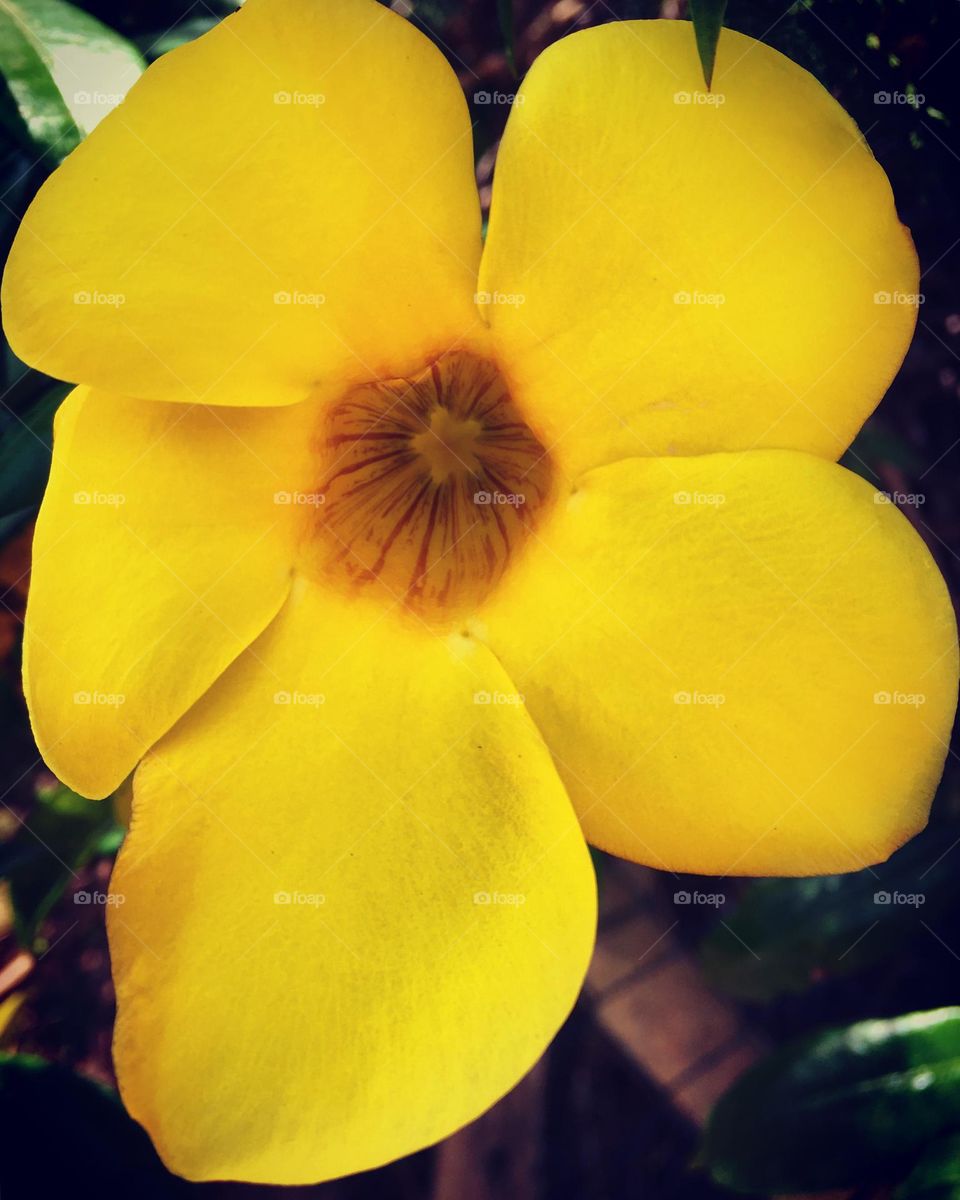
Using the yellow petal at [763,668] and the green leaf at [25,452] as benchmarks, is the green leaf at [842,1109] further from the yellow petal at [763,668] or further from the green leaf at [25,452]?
the green leaf at [25,452]

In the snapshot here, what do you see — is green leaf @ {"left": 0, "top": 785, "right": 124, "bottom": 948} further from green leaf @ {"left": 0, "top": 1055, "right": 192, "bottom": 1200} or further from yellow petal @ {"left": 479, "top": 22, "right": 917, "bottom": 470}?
yellow petal @ {"left": 479, "top": 22, "right": 917, "bottom": 470}

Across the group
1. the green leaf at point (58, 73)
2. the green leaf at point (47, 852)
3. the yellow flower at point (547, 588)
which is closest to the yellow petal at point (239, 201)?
the yellow flower at point (547, 588)

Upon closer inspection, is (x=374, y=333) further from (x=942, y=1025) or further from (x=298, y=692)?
(x=942, y=1025)

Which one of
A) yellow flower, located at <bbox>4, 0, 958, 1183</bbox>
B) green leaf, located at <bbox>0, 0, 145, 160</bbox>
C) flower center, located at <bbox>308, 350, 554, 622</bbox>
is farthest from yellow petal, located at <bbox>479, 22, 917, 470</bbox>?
green leaf, located at <bbox>0, 0, 145, 160</bbox>

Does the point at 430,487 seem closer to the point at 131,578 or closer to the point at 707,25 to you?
the point at 131,578

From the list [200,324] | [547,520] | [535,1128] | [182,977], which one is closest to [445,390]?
[547,520]

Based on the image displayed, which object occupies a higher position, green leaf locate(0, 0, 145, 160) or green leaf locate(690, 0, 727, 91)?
green leaf locate(690, 0, 727, 91)

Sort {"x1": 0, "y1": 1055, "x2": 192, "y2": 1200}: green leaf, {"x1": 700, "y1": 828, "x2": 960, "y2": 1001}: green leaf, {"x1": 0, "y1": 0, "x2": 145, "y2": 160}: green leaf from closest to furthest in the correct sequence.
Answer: {"x1": 0, "y1": 0, "x2": 145, "y2": 160}: green leaf < {"x1": 0, "y1": 1055, "x2": 192, "y2": 1200}: green leaf < {"x1": 700, "y1": 828, "x2": 960, "y2": 1001}: green leaf

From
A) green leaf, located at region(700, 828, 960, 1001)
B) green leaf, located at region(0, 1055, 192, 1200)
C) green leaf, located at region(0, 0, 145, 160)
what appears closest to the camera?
green leaf, located at region(0, 0, 145, 160)
